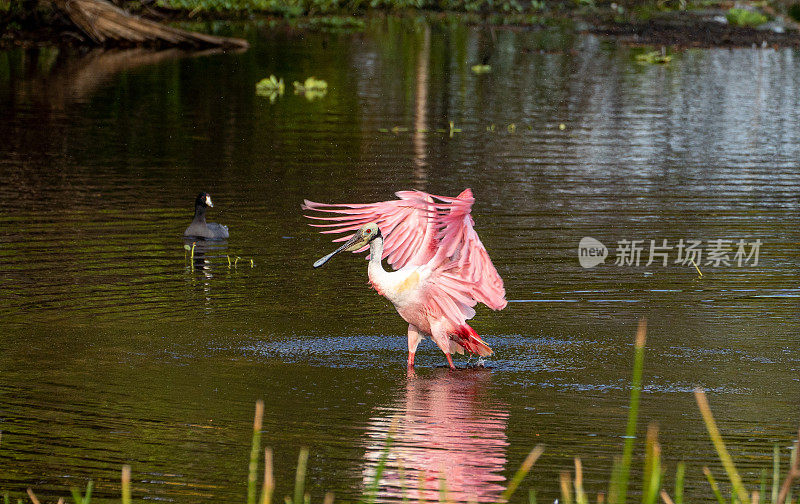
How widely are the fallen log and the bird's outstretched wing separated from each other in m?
→ 26.8

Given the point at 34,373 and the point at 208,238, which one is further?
the point at 208,238

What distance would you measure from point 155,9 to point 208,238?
34340 millimetres

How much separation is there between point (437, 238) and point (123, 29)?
2837 centimetres

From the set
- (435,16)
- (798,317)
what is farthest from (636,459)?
(435,16)

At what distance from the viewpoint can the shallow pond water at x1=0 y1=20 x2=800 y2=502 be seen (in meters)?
7.28

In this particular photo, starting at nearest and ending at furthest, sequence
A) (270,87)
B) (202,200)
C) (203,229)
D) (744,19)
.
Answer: (203,229)
(202,200)
(270,87)
(744,19)

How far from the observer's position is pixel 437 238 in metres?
9.26

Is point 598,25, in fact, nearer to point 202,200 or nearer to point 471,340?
point 202,200

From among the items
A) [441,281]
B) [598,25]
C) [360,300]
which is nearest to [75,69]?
[598,25]

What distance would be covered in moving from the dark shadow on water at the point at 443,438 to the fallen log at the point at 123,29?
27941 millimetres

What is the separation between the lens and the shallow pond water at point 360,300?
7.28 m

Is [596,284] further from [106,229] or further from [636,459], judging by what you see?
[106,229]

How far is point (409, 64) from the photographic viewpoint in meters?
33.3

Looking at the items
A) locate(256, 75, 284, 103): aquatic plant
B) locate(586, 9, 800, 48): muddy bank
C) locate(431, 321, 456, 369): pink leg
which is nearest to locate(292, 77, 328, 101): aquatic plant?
locate(256, 75, 284, 103): aquatic plant
